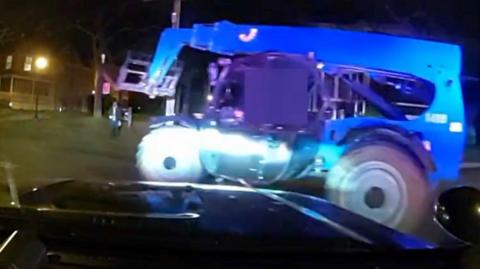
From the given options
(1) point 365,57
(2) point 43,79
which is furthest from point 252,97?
(2) point 43,79

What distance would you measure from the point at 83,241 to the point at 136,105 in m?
2.32

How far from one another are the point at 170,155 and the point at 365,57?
0.98m

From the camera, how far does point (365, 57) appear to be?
12.2 feet

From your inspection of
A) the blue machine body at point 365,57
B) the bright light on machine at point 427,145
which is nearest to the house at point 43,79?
the blue machine body at point 365,57

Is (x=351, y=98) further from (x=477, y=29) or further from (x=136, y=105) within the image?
(x=136, y=105)

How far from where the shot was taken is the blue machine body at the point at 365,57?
3596 millimetres

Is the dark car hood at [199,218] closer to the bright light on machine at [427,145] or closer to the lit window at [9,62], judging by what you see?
the lit window at [9,62]

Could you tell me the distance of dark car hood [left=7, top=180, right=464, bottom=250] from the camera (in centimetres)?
141

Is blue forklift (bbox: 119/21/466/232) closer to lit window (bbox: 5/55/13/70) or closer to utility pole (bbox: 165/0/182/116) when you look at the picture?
utility pole (bbox: 165/0/182/116)

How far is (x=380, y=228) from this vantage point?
1.80 m

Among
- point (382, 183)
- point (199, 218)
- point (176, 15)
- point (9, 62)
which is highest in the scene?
point (176, 15)

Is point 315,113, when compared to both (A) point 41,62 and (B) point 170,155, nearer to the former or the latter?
(B) point 170,155

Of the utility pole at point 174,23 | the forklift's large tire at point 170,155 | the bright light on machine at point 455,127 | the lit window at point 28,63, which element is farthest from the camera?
the bright light on machine at point 455,127

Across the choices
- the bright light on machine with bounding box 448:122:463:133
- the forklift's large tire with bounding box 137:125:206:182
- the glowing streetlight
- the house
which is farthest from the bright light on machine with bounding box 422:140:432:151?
the glowing streetlight
